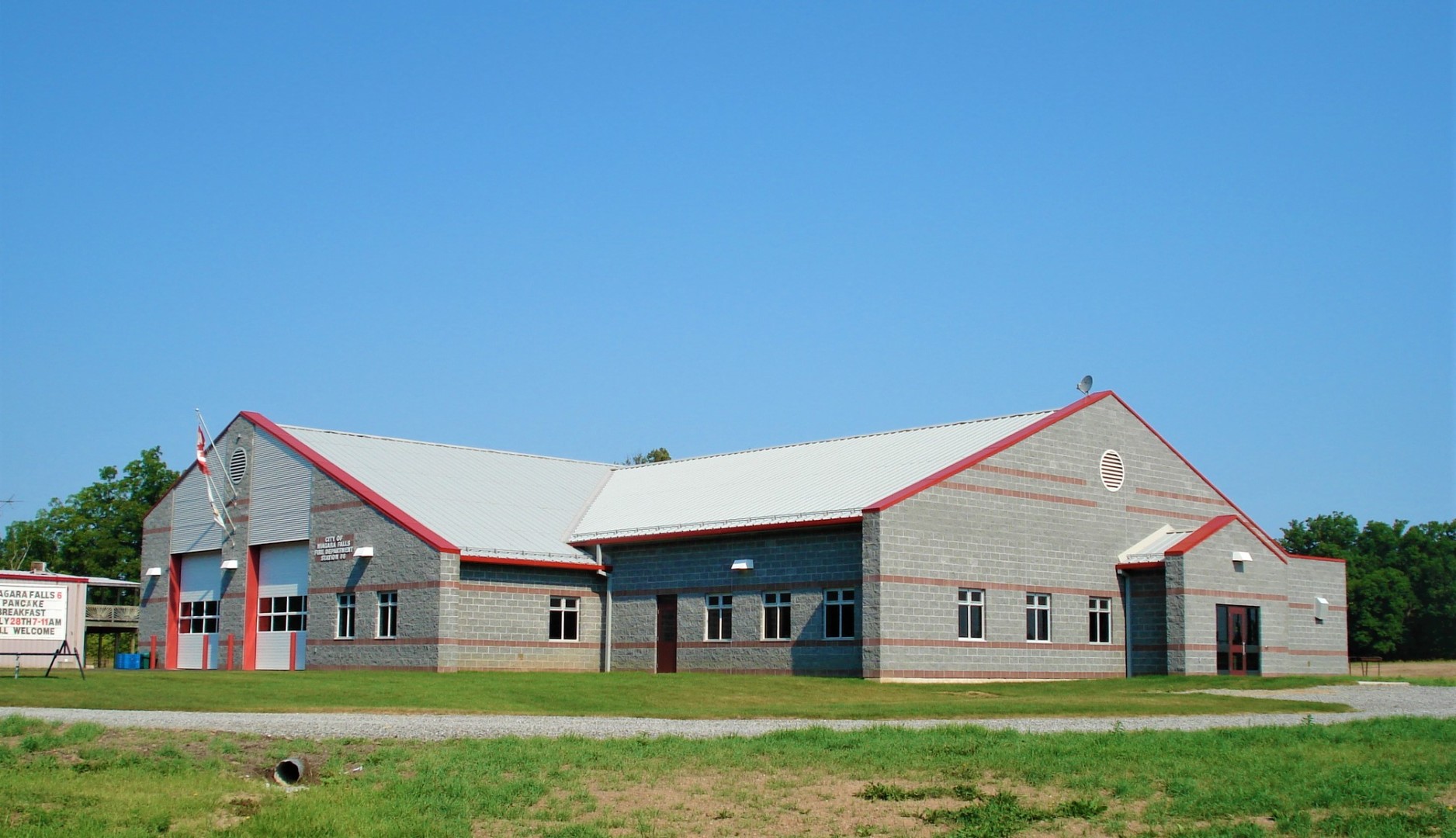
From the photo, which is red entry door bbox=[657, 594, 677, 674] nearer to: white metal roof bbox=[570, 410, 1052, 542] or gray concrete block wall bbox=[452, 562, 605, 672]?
white metal roof bbox=[570, 410, 1052, 542]

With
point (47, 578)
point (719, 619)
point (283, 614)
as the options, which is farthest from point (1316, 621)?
point (47, 578)

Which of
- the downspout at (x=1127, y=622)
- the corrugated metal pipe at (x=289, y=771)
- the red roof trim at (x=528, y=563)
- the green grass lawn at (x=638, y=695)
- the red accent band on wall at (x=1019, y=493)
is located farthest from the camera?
the downspout at (x=1127, y=622)

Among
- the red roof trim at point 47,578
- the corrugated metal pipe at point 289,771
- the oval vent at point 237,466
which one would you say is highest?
the oval vent at point 237,466

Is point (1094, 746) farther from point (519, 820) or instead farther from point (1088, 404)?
point (1088, 404)

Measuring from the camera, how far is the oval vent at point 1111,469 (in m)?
41.8

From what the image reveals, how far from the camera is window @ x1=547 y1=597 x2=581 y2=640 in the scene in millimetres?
42906

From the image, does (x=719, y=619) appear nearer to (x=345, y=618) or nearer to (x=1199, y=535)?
(x=345, y=618)

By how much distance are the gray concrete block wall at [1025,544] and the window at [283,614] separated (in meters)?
19.2

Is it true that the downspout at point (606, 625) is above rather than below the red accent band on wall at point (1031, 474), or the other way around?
below

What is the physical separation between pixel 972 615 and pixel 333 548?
19014mm

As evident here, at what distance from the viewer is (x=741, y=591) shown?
39.7 metres

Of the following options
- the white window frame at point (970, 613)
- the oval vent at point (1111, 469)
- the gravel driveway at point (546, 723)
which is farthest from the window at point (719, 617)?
the gravel driveway at point (546, 723)

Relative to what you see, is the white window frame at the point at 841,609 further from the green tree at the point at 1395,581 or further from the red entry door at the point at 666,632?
the green tree at the point at 1395,581

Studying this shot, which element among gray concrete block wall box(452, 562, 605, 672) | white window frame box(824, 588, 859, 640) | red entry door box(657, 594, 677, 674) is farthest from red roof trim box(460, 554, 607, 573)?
Result: white window frame box(824, 588, 859, 640)
